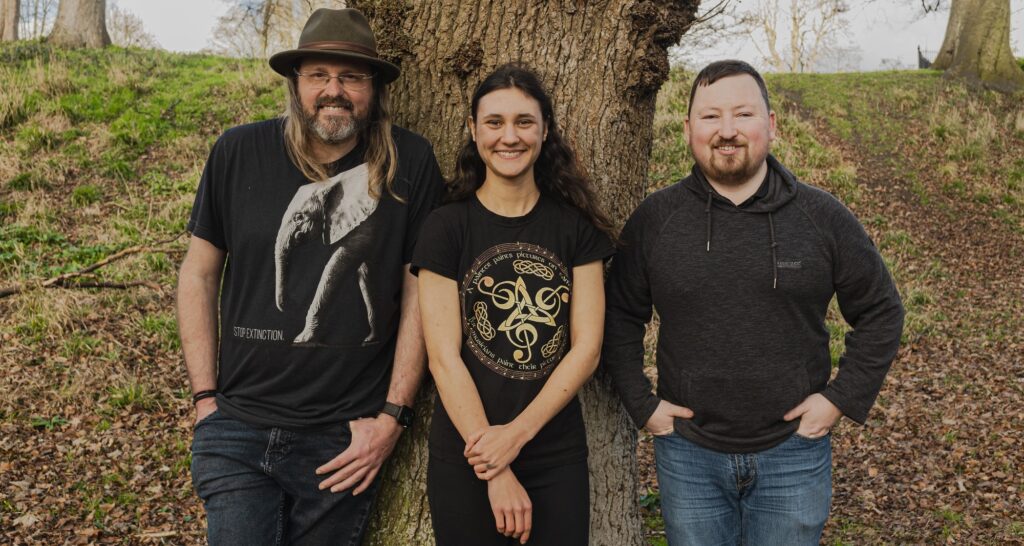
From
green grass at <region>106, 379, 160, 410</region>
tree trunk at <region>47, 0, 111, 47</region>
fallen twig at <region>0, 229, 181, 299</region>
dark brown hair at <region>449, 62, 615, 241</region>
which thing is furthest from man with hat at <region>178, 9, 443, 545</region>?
tree trunk at <region>47, 0, 111, 47</region>

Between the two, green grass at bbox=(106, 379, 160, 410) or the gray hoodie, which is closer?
the gray hoodie

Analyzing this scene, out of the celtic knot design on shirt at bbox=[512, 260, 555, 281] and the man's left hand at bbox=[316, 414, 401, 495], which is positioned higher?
the celtic knot design on shirt at bbox=[512, 260, 555, 281]

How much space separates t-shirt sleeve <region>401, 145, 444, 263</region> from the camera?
2832 millimetres

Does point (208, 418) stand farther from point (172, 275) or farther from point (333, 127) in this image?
point (172, 275)

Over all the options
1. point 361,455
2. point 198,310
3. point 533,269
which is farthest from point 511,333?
point 198,310

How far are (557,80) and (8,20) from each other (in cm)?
1909

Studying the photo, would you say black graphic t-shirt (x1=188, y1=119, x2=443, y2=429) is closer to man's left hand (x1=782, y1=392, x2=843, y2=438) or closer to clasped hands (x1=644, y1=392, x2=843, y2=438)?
clasped hands (x1=644, y1=392, x2=843, y2=438)

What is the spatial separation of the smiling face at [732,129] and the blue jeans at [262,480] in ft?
5.36

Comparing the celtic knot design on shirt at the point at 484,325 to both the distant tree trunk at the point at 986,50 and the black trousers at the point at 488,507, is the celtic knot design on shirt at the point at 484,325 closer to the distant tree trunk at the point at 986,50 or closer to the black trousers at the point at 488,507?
the black trousers at the point at 488,507

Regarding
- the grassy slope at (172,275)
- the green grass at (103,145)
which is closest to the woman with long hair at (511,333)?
the grassy slope at (172,275)

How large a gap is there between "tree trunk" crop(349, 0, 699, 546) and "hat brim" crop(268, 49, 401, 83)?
355 millimetres

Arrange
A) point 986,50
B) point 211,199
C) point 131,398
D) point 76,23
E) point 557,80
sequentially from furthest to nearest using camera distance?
point 986,50, point 76,23, point 131,398, point 557,80, point 211,199

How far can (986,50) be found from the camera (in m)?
16.3

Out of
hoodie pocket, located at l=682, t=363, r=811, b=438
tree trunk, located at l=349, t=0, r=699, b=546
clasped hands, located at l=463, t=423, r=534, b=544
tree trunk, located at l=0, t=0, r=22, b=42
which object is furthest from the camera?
tree trunk, located at l=0, t=0, r=22, b=42
